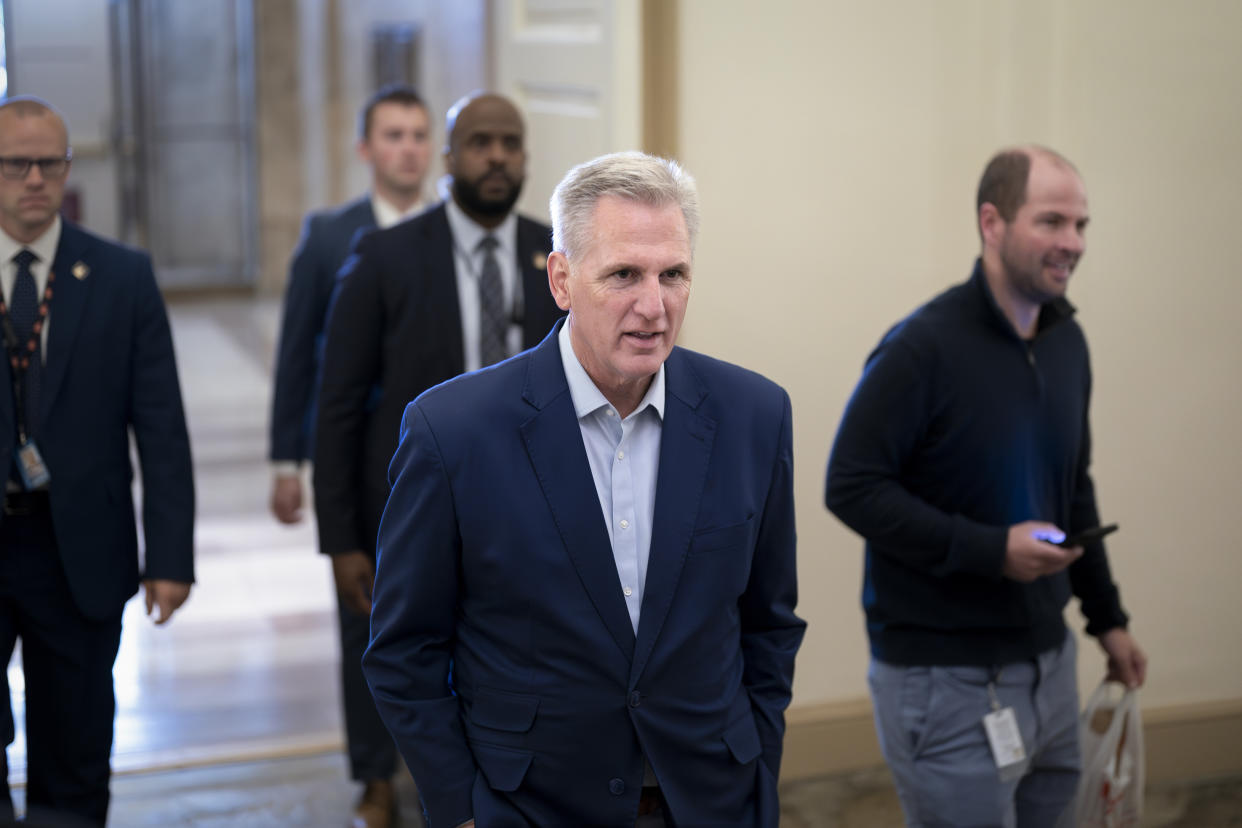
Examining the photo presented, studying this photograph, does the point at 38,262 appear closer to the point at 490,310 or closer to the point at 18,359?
the point at 18,359

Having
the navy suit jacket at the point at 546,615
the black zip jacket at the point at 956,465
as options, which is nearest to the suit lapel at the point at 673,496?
the navy suit jacket at the point at 546,615

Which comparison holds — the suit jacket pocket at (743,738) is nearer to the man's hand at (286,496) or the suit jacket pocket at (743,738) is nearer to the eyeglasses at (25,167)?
the eyeglasses at (25,167)

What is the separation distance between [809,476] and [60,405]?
80.9 inches

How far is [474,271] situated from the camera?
3576mm

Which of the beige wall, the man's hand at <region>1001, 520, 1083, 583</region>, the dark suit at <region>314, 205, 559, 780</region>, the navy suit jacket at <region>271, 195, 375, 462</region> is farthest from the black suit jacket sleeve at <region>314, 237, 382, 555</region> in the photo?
the man's hand at <region>1001, 520, 1083, 583</region>

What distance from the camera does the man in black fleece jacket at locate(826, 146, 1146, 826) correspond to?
2.80 metres

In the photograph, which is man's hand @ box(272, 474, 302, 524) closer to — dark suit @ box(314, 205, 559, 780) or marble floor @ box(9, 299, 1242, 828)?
marble floor @ box(9, 299, 1242, 828)

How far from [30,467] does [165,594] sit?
0.44 m

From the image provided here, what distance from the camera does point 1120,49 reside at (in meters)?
4.11

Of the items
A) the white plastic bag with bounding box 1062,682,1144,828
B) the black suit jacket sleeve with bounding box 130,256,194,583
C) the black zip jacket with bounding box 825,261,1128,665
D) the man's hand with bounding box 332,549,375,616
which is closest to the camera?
the black zip jacket with bounding box 825,261,1128,665

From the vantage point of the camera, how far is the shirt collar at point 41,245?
3193 millimetres

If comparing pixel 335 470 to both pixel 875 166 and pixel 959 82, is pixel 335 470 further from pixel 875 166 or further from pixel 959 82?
pixel 959 82

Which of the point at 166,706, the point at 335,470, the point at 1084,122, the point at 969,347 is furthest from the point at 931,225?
the point at 166,706

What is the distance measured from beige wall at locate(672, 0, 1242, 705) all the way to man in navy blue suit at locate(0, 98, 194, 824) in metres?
1.49
